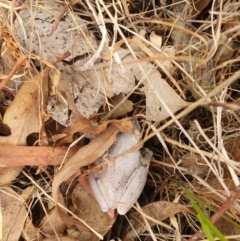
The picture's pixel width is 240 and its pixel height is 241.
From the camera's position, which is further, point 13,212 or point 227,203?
point 13,212

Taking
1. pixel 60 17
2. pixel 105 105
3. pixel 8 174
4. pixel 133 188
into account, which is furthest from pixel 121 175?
pixel 60 17

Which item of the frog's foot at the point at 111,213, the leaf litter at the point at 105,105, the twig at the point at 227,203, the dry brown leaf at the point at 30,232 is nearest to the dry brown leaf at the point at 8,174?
the leaf litter at the point at 105,105

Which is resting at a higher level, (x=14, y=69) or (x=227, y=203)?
(x=14, y=69)

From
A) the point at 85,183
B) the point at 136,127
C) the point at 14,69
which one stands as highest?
the point at 14,69

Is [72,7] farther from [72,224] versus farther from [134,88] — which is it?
[72,224]

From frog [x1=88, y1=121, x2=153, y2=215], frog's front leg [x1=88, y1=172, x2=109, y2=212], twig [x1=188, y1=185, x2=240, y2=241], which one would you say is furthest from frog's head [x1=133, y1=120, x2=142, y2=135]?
twig [x1=188, y1=185, x2=240, y2=241]

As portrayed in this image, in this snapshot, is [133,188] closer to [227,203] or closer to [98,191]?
[98,191]

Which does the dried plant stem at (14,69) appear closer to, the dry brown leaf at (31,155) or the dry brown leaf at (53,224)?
the dry brown leaf at (31,155)

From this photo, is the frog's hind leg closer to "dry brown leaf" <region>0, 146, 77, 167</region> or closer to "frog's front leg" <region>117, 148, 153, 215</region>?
"frog's front leg" <region>117, 148, 153, 215</region>
